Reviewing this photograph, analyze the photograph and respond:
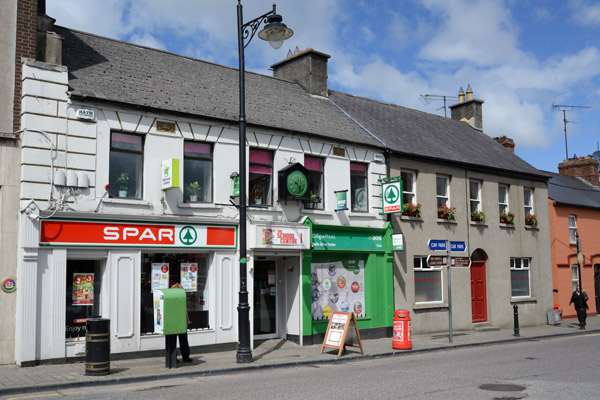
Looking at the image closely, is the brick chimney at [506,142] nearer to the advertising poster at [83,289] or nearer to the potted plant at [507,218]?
the potted plant at [507,218]

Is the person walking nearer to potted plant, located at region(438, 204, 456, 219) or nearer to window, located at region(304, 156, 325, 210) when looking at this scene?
potted plant, located at region(438, 204, 456, 219)

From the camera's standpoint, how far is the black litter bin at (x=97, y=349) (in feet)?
38.1

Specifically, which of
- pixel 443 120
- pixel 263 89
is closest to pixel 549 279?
pixel 443 120

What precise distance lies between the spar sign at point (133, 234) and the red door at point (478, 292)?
11.2 m

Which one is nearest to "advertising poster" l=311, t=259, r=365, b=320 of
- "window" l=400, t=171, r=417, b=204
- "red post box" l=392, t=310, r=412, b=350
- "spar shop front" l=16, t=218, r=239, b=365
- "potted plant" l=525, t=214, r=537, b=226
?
"red post box" l=392, t=310, r=412, b=350

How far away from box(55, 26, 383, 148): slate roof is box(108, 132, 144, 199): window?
36.6 inches

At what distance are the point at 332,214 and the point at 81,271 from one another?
7727 millimetres

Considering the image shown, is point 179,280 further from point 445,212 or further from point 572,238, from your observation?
point 572,238

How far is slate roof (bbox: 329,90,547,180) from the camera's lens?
874 inches

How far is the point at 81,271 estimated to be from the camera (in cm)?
1412

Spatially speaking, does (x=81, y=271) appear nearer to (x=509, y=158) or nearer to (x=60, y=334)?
(x=60, y=334)

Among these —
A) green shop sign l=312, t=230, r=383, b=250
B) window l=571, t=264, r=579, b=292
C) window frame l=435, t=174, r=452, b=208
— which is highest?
window frame l=435, t=174, r=452, b=208

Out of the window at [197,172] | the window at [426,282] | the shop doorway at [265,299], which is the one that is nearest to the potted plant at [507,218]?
the window at [426,282]

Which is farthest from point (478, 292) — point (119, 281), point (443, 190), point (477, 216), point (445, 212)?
point (119, 281)
